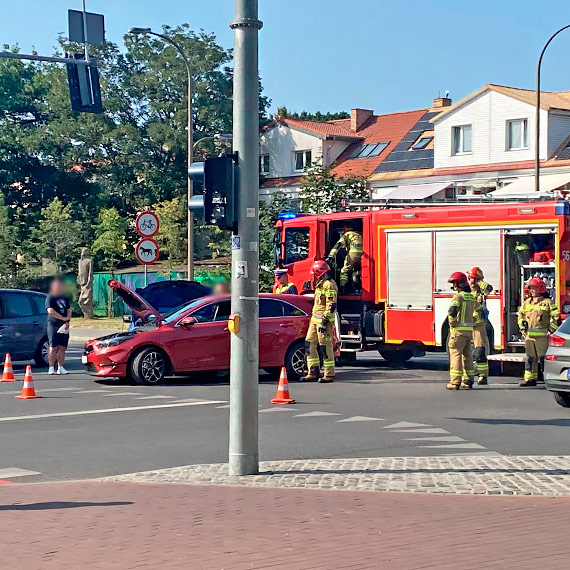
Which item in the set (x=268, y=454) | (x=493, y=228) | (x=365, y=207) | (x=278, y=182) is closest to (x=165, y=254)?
A: (x=278, y=182)

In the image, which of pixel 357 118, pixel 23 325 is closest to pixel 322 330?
pixel 23 325

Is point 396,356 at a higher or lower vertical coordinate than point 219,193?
lower

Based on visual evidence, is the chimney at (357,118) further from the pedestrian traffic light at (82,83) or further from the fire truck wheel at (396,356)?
the fire truck wheel at (396,356)

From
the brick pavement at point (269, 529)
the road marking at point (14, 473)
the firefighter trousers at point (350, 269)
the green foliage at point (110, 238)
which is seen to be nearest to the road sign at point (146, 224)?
the firefighter trousers at point (350, 269)

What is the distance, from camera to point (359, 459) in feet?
34.9

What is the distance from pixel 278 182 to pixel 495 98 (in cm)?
1545

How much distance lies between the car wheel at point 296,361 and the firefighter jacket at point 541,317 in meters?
3.93

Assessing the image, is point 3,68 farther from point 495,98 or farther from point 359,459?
point 359,459

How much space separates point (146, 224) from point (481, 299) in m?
9.22

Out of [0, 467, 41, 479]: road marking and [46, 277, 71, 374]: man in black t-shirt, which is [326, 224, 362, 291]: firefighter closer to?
[46, 277, 71, 374]: man in black t-shirt

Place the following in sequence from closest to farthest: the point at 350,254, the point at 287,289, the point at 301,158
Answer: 1. the point at 350,254
2. the point at 287,289
3. the point at 301,158

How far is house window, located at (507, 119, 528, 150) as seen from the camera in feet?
152

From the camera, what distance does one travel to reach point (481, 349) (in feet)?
57.8

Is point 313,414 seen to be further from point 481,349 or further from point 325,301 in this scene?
point 481,349
